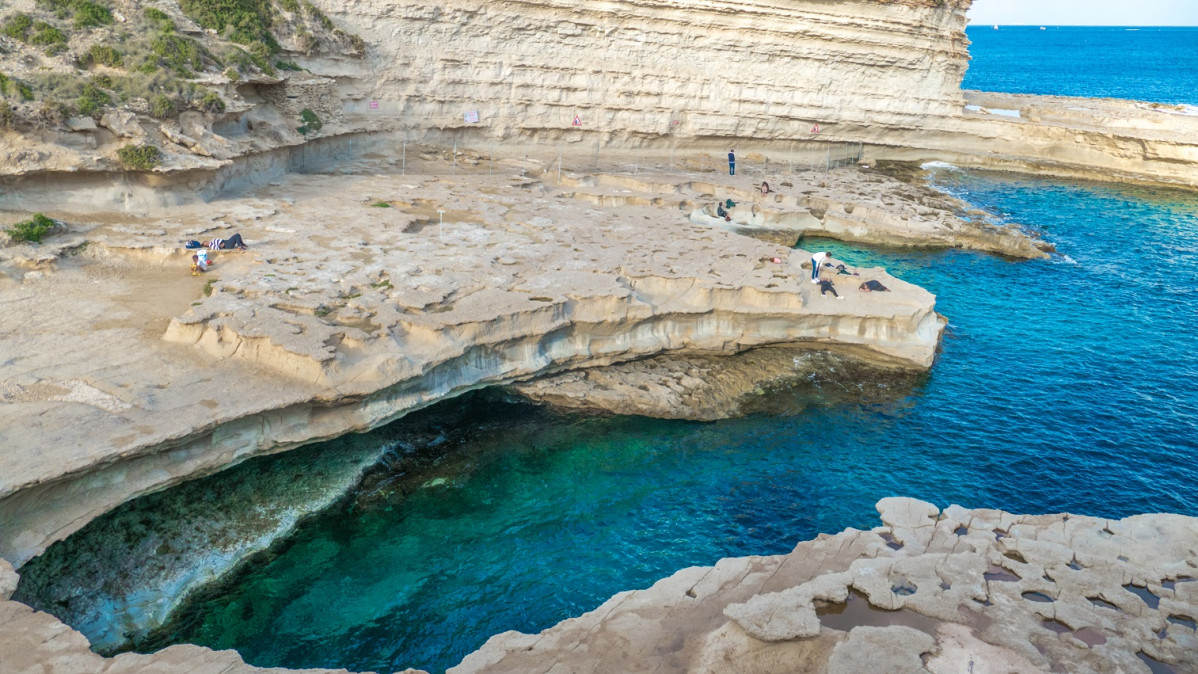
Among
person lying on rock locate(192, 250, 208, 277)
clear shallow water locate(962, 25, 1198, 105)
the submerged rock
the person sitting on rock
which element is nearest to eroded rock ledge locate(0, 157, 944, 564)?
person lying on rock locate(192, 250, 208, 277)

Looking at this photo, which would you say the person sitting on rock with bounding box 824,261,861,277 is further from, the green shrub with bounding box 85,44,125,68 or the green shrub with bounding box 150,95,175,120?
the green shrub with bounding box 85,44,125,68

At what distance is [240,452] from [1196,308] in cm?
3326

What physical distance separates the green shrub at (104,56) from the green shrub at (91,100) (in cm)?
205

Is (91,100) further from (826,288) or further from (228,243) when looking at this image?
(826,288)

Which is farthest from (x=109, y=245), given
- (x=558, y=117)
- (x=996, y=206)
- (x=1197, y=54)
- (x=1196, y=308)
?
(x=1197, y=54)

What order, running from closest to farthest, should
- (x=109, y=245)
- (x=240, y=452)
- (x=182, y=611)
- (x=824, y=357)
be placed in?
(x=182, y=611), (x=240, y=452), (x=109, y=245), (x=824, y=357)

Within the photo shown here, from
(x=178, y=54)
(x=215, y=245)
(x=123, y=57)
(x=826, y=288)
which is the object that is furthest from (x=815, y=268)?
(x=123, y=57)

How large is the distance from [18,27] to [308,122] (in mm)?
10038

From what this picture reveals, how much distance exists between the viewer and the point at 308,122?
33938mm

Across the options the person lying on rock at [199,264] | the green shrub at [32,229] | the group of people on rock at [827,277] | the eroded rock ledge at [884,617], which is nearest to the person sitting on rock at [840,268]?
the group of people on rock at [827,277]

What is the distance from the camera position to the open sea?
15.4 meters

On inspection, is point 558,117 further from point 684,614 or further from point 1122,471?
point 684,614

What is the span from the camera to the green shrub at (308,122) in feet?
110

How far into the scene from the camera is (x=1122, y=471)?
20.4 m
